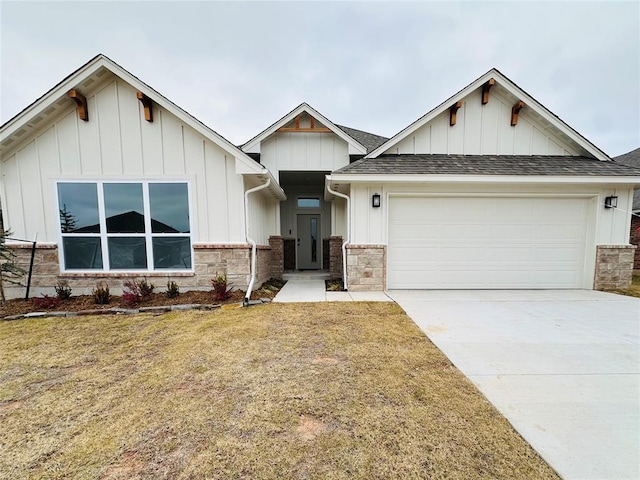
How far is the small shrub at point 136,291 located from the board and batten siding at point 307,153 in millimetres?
5131

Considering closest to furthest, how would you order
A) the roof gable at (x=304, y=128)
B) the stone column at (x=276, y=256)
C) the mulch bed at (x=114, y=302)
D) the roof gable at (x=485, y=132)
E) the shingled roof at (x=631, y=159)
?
the mulch bed at (x=114, y=302)
the roof gable at (x=485, y=132)
the roof gable at (x=304, y=128)
the stone column at (x=276, y=256)
the shingled roof at (x=631, y=159)

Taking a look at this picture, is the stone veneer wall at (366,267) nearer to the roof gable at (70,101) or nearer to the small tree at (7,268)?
the roof gable at (70,101)

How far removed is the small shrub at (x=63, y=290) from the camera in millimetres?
5810

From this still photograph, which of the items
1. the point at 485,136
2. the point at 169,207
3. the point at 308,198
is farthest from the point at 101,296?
the point at 485,136

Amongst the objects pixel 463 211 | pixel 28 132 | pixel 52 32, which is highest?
pixel 52 32

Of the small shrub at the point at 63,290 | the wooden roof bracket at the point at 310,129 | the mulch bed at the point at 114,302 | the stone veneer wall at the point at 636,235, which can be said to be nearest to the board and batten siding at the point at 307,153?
the wooden roof bracket at the point at 310,129

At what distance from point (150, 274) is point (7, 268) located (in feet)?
9.06

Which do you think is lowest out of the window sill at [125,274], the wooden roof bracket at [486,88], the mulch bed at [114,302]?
the mulch bed at [114,302]

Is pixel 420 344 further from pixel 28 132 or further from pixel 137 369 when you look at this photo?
pixel 28 132

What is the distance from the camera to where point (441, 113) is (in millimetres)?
7160

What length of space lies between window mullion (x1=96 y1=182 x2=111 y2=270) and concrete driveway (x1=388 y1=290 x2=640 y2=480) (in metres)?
6.94

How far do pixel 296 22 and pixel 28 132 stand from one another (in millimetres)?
9688

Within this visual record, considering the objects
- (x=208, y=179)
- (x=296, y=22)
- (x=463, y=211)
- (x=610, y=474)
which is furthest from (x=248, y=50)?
(x=610, y=474)

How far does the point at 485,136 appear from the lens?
7344 mm
